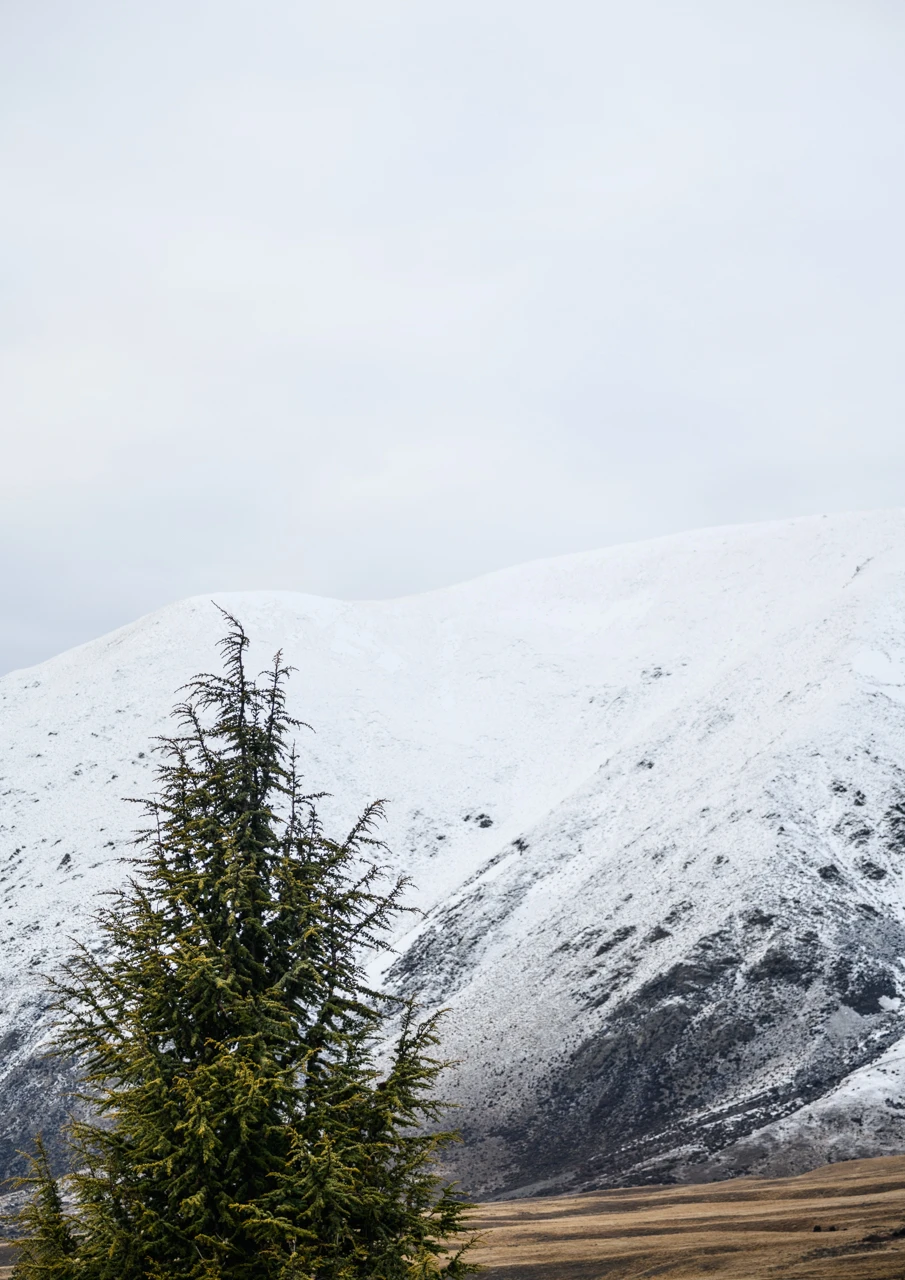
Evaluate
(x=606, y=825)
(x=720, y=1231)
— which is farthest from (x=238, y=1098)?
(x=606, y=825)

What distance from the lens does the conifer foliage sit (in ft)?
41.5

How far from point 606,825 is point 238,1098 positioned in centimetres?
6997

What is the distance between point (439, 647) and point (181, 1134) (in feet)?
376

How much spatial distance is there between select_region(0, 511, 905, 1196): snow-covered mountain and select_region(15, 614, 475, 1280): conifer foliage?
32.9 feet

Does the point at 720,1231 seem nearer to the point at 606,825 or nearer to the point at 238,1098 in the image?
the point at 238,1098

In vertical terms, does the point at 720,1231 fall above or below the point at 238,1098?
below

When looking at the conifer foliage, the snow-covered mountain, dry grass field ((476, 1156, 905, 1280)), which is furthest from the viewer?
the snow-covered mountain

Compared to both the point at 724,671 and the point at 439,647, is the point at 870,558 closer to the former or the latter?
the point at 724,671

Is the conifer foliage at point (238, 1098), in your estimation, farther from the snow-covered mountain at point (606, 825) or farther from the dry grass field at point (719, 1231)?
the dry grass field at point (719, 1231)

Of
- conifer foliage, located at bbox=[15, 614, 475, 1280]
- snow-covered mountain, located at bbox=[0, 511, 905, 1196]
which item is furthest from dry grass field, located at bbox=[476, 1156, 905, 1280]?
conifer foliage, located at bbox=[15, 614, 475, 1280]

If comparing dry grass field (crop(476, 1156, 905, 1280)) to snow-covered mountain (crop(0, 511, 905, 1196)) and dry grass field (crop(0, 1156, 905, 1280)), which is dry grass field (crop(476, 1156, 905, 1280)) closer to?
dry grass field (crop(0, 1156, 905, 1280))

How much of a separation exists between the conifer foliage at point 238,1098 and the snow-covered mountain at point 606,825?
10.0 metres

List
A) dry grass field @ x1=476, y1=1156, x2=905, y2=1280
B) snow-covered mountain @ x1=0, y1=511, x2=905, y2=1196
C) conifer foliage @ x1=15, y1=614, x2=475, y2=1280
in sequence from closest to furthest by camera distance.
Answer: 1. conifer foliage @ x1=15, y1=614, x2=475, y2=1280
2. dry grass field @ x1=476, y1=1156, x2=905, y2=1280
3. snow-covered mountain @ x1=0, y1=511, x2=905, y2=1196

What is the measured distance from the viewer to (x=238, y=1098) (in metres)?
12.8
